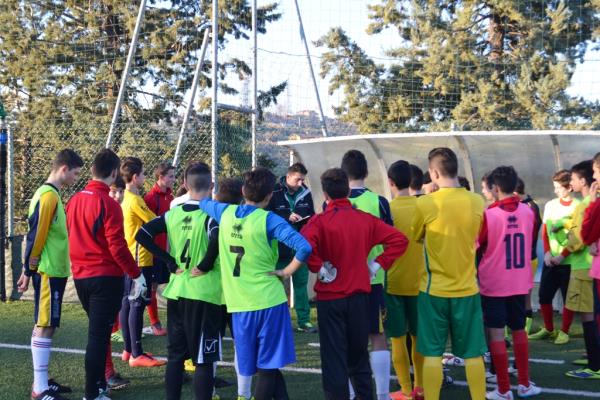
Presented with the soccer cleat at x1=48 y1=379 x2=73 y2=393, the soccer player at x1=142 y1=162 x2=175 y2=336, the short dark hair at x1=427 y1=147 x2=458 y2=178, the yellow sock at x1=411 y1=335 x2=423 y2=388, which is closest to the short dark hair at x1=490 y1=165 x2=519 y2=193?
the short dark hair at x1=427 y1=147 x2=458 y2=178

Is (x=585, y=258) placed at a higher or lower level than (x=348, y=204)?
lower

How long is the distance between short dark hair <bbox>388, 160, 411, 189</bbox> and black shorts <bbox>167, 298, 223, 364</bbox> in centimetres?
164

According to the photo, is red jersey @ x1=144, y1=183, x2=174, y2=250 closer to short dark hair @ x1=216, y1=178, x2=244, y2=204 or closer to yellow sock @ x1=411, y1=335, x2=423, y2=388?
short dark hair @ x1=216, y1=178, x2=244, y2=204

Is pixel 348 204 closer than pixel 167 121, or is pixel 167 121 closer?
pixel 348 204

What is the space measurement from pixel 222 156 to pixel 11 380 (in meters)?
9.65

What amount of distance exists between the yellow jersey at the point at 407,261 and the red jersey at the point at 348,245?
761 mm

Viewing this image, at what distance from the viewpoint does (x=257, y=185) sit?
Answer: 4.30 metres

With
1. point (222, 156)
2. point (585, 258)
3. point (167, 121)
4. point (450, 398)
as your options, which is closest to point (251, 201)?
point (450, 398)

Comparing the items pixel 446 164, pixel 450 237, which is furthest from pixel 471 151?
pixel 450 237

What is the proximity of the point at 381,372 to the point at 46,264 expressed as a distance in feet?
8.91

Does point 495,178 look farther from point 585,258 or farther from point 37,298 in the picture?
point 37,298

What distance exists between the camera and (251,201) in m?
4.32

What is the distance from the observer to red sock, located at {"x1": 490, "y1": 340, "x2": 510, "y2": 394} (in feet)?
16.2

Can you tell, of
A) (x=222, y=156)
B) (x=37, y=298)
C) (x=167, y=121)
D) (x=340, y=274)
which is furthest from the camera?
(x=167, y=121)
